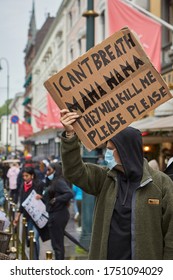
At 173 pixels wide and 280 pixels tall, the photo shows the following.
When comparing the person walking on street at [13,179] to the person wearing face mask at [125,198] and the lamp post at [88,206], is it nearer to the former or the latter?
the lamp post at [88,206]

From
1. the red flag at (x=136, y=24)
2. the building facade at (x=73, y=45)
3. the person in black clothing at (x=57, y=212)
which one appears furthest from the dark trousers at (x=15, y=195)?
the person in black clothing at (x=57, y=212)

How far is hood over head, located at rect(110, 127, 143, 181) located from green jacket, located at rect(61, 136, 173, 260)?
0.06m

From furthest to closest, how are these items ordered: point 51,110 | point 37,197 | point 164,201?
point 51,110, point 37,197, point 164,201

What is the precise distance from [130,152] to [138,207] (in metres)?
0.38

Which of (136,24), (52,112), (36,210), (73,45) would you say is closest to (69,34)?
(73,45)

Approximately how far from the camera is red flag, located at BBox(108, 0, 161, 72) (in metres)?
11.6

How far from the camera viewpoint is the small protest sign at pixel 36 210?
7848 mm

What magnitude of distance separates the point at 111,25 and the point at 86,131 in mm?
8372

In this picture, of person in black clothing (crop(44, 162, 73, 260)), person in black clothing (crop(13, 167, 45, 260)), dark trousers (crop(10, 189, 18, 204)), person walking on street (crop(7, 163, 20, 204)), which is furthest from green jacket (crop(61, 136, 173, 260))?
person walking on street (crop(7, 163, 20, 204))

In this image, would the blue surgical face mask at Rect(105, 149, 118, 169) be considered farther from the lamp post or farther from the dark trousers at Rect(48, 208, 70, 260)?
the lamp post

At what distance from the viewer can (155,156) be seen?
59.7 feet

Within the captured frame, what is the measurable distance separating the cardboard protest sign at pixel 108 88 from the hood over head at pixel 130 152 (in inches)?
4.9

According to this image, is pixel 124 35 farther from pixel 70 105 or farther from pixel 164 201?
pixel 164 201
